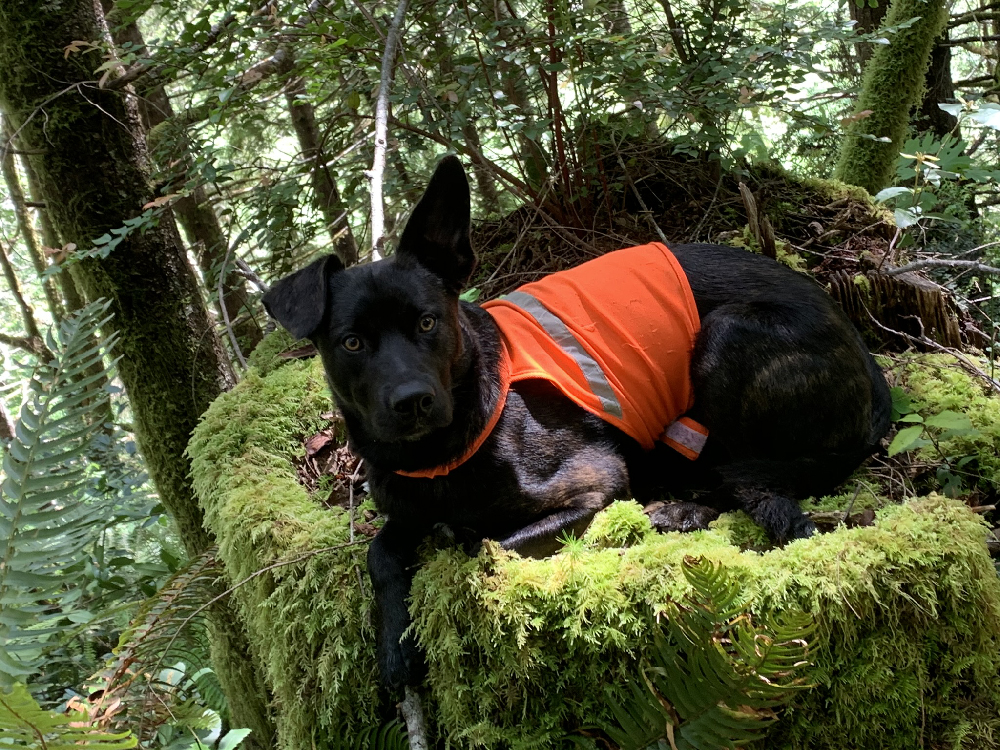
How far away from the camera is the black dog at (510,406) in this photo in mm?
2699

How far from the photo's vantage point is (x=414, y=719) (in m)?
2.45

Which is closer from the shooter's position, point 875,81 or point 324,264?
point 324,264

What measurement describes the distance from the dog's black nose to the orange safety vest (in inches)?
29.5

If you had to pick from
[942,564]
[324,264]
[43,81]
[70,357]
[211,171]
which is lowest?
[942,564]

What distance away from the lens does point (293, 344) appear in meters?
4.60

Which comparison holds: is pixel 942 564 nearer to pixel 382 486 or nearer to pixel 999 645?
pixel 999 645

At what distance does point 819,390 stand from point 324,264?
2230 millimetres

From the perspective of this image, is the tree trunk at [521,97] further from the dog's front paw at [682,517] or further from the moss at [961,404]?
the moss at [961,404]

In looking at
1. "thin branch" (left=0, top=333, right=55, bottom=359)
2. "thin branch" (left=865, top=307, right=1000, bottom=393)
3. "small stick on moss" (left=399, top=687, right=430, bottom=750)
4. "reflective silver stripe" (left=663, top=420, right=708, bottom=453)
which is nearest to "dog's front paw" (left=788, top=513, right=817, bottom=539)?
"reflective silver stripe" (left=663, top=420, right=708, bottom=453)

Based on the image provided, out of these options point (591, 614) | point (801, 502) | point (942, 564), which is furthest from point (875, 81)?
point (591, 614)

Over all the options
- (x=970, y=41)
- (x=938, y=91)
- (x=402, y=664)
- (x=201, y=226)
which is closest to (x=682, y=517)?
(x=402, y=664)

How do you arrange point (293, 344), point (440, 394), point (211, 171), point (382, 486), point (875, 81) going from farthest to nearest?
1. point (875, 81)
2. point (293, 344)
3. point (211, 171)
4. point (382, 486)
5. point (440, 394)

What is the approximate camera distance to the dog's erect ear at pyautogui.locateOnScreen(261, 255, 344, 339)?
269 centimetres

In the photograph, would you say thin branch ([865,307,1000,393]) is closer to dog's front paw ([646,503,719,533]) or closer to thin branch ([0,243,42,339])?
dog's front paw ([646,503,719,533])
